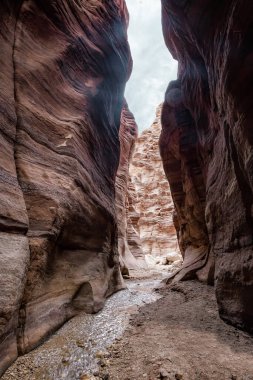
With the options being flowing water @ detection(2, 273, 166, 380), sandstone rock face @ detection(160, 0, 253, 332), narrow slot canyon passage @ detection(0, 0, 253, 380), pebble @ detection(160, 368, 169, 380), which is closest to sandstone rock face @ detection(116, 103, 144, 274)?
narrow slot canyon passage @ detection(0, 0, 253, 380)

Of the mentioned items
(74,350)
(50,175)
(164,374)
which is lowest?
(74,350)

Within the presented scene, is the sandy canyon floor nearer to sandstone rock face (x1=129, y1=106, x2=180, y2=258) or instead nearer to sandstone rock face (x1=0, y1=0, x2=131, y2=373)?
sandstone rock face (x1=0, y1=0, x2=131, y2=373)

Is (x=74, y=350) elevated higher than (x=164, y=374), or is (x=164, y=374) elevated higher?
(x=164, y=374)

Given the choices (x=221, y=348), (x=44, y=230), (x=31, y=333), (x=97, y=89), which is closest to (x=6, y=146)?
(x=44, y=230)

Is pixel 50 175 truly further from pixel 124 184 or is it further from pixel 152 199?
pixel 152 199

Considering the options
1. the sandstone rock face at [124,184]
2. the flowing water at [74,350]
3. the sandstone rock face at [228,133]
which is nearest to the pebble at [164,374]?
the flowing water at [74,350]

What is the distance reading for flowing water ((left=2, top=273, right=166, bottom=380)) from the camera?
10.5 feet

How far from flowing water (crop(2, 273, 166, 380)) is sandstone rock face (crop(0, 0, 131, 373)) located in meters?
0.20

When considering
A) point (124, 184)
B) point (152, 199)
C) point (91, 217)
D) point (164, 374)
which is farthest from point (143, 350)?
point (152, 199)

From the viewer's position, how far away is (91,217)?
7000 millimetres

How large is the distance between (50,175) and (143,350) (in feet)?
13.1

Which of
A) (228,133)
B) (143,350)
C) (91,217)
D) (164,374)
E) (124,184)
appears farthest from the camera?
(124,184)

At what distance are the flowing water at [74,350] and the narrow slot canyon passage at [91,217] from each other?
0.02 metres

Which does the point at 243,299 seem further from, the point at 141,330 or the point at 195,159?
the point at 195,159
